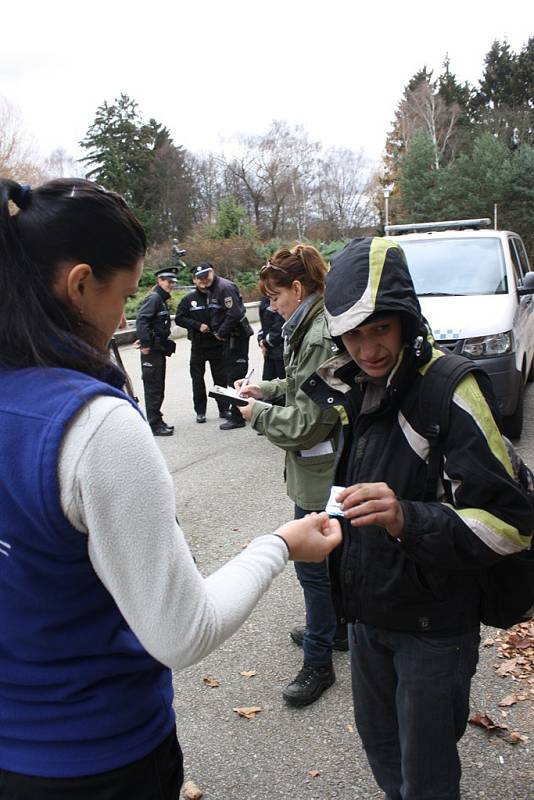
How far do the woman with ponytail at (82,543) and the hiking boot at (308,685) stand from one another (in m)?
1.89

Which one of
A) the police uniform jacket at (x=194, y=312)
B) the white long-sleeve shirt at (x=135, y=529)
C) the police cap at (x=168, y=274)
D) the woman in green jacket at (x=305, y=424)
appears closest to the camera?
the white long-sleeve shirt at (x=135, y=529)

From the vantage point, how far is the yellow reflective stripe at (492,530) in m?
1.60

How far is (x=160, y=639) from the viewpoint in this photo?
3.76ft

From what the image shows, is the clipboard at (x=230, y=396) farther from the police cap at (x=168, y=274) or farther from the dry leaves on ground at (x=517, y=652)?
the police cap at (x=168, y=274)

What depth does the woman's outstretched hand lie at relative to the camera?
1.48 m

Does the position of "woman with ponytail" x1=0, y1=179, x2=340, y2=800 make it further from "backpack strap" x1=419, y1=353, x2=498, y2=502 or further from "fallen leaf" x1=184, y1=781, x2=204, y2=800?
"fallen leaf" x1=184, y1=781, x2=204, y2=800

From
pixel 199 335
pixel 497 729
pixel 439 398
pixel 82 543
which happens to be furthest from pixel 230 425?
pixel 82 543

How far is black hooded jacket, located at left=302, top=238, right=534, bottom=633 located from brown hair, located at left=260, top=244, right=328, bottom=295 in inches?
50.4

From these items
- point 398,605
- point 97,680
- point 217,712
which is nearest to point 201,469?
point 217,712

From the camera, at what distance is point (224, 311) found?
8867mm

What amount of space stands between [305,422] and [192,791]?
154 centimetres

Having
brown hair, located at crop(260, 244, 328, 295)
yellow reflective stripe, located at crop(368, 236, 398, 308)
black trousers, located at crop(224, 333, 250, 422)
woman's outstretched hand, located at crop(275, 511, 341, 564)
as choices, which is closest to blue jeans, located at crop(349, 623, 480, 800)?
woman's outstretched hand, located at crop(275, 511, 341, 564)

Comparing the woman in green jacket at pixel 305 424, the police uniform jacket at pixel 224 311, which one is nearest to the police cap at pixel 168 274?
the police uniform jacket at pixel 224 311

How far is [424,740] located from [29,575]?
1220 millimetres
